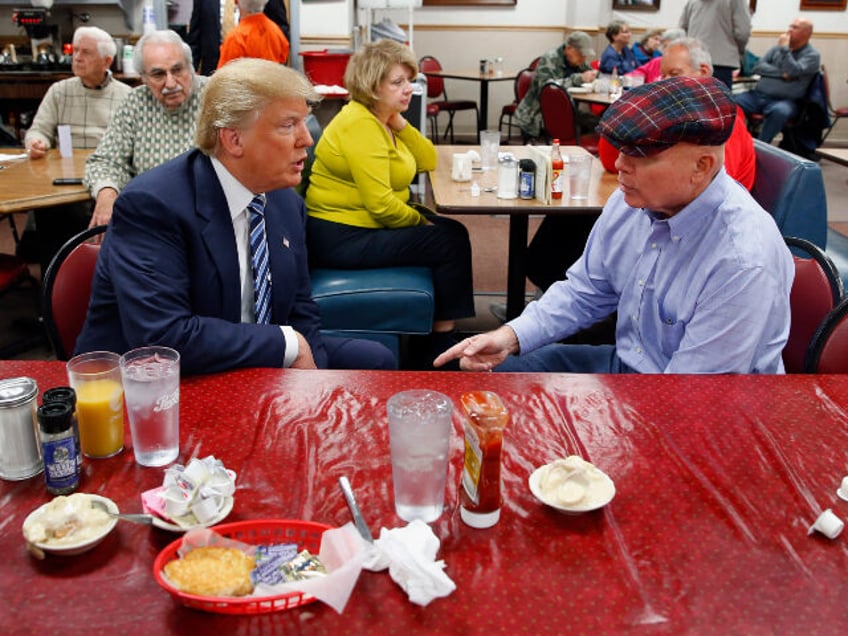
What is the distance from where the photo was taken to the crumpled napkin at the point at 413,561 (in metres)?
0.97

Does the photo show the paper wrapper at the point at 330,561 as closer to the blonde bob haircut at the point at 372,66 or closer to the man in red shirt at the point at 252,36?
the blonde bob haircut at the point at 372,66

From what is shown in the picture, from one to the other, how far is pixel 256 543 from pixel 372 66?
2708mm

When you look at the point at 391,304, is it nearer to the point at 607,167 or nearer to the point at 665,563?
the point at 607,167

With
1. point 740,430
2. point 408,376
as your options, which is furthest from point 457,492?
point 740,430

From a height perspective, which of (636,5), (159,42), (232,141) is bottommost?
(232,141)

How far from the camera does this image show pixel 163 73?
330 centimetres

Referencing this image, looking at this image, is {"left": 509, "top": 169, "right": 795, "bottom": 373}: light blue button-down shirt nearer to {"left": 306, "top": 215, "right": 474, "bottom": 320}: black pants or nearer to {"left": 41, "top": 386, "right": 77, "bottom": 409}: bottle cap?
{"left": 41, "top": 386, "right": 77, "bottom": 409}: bottle cap

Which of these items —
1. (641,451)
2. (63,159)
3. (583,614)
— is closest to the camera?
(583,614)

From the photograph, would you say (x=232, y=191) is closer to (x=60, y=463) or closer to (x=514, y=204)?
(x=60, y=463)

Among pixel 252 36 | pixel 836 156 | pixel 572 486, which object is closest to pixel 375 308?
pixel 572 486

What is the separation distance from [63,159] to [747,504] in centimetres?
354

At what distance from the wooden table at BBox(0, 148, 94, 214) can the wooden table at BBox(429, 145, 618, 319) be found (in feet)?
4.75

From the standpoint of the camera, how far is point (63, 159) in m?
3.83

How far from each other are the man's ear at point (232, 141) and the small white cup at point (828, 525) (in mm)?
1346
